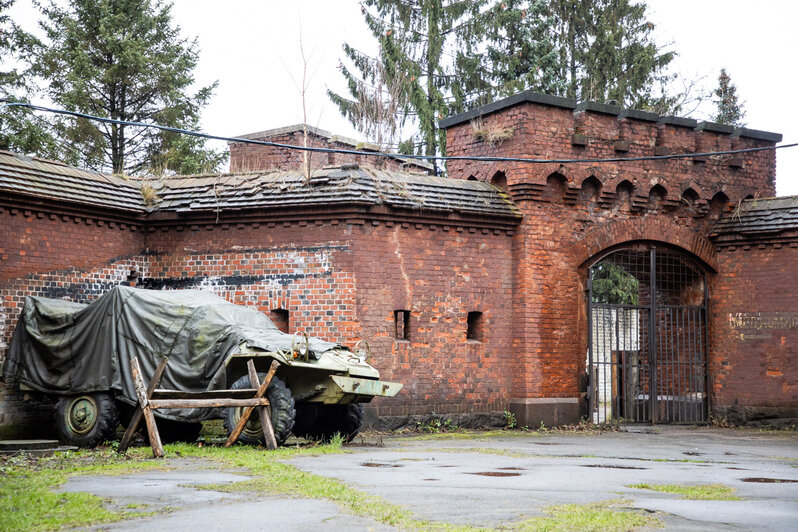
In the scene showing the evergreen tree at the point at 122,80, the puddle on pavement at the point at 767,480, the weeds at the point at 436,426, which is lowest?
the weeds at the point at 436,426

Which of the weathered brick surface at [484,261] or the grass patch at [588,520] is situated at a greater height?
the weathered brick surface at [484,261]

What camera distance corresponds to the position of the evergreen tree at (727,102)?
120 feet

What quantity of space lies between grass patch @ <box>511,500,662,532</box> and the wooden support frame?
520 cm

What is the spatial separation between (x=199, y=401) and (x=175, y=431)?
2.67m

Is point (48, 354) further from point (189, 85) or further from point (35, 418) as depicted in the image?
point (189, 85)

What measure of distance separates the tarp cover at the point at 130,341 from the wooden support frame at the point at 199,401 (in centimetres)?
49

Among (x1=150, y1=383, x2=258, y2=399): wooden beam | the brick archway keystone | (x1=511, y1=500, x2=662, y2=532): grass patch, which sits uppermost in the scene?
the brick archway keystone

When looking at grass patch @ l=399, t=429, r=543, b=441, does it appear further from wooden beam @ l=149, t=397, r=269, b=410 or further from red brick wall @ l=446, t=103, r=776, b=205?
red brick wall @ l=446, t=103, r=776, b=205

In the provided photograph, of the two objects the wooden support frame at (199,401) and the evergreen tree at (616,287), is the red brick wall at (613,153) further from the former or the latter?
the evergreen tree at (616,287)

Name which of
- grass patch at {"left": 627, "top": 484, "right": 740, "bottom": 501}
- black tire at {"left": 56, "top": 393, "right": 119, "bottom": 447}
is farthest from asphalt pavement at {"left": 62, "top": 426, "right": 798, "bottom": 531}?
black tire at {"left": 56, "top": 393, "right": 119, "bottom": 447}

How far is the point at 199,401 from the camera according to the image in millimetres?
10758

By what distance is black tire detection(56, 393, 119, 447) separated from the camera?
12.2m

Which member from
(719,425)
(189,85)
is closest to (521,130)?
(719,425)

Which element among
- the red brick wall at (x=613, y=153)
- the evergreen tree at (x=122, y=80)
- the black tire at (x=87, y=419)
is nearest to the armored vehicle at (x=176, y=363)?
the black tire at (x=87, y=419)
